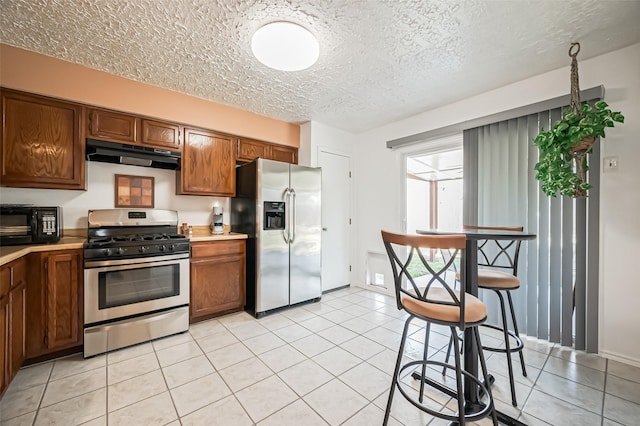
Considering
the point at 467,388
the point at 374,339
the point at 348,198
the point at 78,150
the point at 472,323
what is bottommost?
the point at 374,339

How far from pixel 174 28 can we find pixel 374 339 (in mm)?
3030

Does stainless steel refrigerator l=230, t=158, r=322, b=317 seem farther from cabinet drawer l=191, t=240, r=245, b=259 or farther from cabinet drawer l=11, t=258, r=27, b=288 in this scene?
cabinet drawer l=11, t=258, r=27, b=288

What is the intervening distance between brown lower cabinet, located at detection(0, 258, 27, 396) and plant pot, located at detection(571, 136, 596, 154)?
379 cm

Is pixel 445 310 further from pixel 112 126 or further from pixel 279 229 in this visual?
pixel 112 126

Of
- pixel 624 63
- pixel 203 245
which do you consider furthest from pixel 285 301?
pixel 624 63

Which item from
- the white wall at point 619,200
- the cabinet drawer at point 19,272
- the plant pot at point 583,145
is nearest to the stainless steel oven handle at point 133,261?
the cabinet drawer at point 19,272

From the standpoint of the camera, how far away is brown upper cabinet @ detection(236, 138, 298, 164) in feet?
11.0

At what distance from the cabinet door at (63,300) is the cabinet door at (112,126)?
44.5 inches

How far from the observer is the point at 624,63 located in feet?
6.76

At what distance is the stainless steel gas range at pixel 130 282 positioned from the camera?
2.16 m

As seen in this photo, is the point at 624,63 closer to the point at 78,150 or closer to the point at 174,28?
the point at 174,28

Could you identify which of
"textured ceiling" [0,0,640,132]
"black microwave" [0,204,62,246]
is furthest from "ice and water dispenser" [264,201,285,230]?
"black microwave" [0,204,62,246]

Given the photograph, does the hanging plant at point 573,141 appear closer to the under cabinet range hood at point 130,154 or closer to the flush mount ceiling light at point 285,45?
the flush mount ceiling light at point 285,45

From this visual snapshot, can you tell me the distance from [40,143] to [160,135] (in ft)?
2.98
